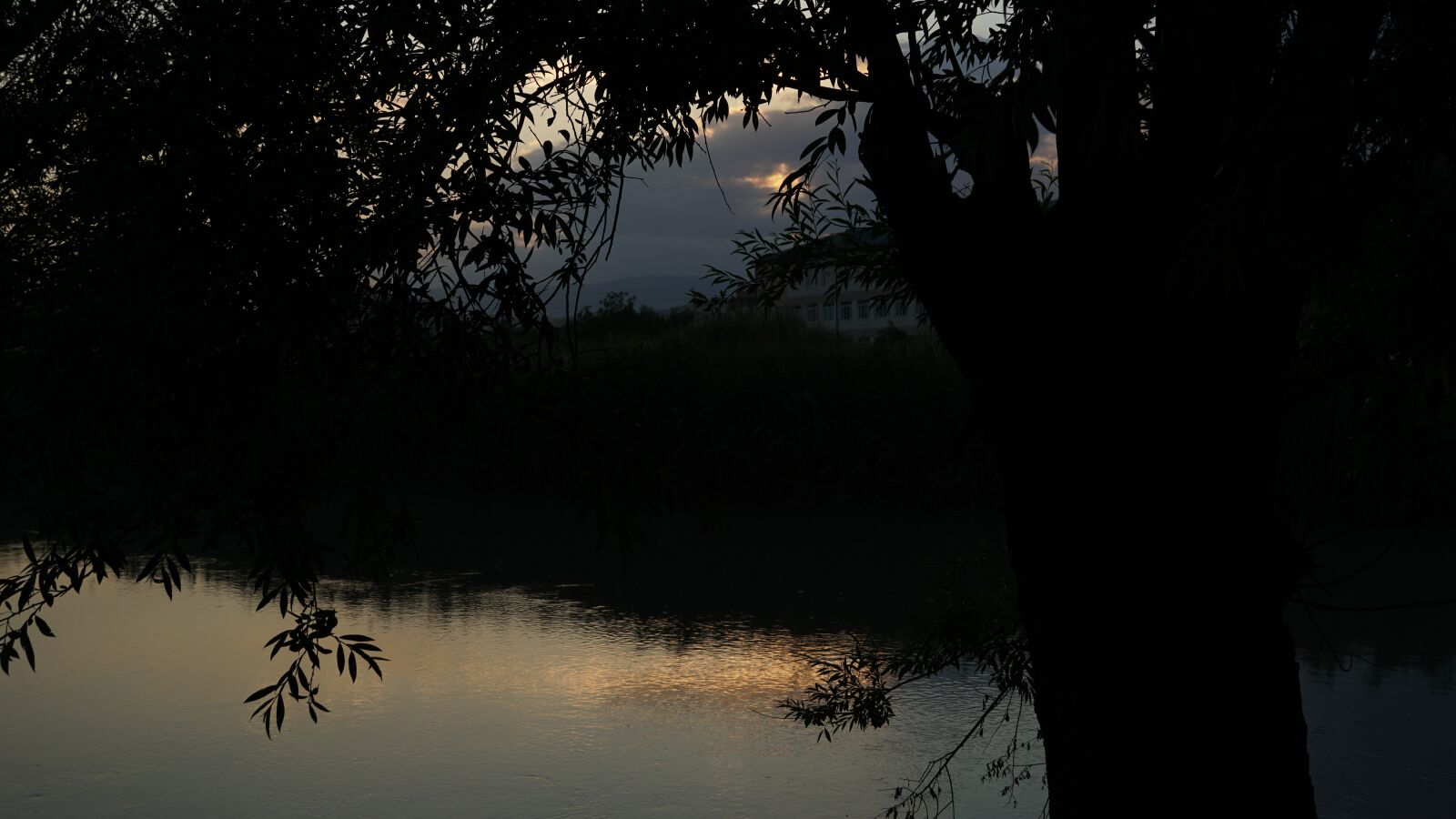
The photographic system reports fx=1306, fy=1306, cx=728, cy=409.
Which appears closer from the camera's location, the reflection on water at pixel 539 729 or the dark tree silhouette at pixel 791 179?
the dark tree silhouette at pixel 791 179

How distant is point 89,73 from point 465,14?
2.93 ft

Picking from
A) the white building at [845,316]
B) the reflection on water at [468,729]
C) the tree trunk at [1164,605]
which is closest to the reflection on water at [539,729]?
the reflection on water at [468,729]

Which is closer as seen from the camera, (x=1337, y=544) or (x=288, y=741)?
(x=288, y=741)

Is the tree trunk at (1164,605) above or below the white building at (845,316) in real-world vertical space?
below

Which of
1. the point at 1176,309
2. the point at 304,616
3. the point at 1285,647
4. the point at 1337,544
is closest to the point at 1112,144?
the point at 1176,309

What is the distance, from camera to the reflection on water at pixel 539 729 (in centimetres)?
550

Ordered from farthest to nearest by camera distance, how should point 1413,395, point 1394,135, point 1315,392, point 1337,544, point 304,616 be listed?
1. point 1337,544
2. point 1413,395
3. point 1315,392
4. point 304,616
5. point 1394,135

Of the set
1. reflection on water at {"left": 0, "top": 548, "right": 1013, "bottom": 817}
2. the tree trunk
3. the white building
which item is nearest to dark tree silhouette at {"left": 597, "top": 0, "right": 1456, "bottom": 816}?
the tree trunk

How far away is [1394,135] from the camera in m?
2.41

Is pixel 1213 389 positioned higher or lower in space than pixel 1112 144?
lower

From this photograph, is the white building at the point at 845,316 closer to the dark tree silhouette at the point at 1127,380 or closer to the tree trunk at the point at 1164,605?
the dark tree silhouette at the point at 1127,380

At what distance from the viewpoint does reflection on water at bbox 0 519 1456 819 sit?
5.50m

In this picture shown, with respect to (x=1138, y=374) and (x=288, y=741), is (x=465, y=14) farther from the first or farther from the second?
(x=288, y=741)

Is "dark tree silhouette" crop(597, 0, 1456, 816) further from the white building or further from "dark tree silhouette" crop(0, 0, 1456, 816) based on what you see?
the white building
